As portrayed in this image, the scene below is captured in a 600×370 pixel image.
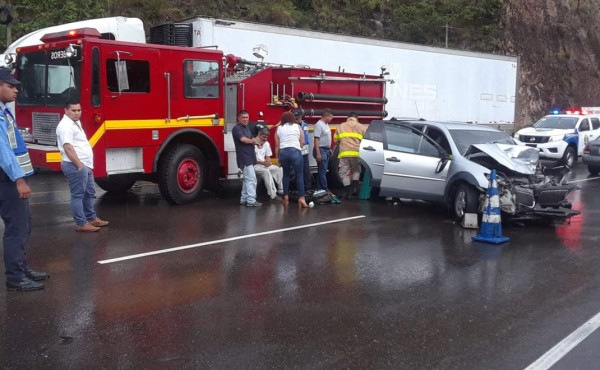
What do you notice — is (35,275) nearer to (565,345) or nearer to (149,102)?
(149,102)

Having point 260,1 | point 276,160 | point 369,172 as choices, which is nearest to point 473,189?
point 369,172

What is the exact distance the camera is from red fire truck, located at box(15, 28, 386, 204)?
9.30 meters

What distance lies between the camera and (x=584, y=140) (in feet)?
63.9

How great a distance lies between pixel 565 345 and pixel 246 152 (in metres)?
6.70

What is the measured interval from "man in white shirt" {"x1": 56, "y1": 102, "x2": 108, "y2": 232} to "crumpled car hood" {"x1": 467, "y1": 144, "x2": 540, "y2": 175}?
557 centimetres

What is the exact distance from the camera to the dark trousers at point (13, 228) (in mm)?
5551

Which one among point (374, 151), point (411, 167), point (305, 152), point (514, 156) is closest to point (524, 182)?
point (514, 156)

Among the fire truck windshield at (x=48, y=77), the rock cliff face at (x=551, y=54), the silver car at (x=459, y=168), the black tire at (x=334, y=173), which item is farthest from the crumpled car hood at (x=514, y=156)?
the rock cliff face at (x=551, y=54)

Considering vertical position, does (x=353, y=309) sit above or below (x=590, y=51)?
below

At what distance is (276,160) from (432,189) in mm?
3289

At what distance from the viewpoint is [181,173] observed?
1045 centimetres

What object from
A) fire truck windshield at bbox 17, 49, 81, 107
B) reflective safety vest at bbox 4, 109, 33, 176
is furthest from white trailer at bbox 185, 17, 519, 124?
reflective safety vest at bbox 4, 109, 33, 176

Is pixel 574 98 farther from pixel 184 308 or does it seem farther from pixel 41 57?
pixel 184 308

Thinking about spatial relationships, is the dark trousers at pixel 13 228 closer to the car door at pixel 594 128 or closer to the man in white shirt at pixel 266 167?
the man in white shirt at pixel 266 167
